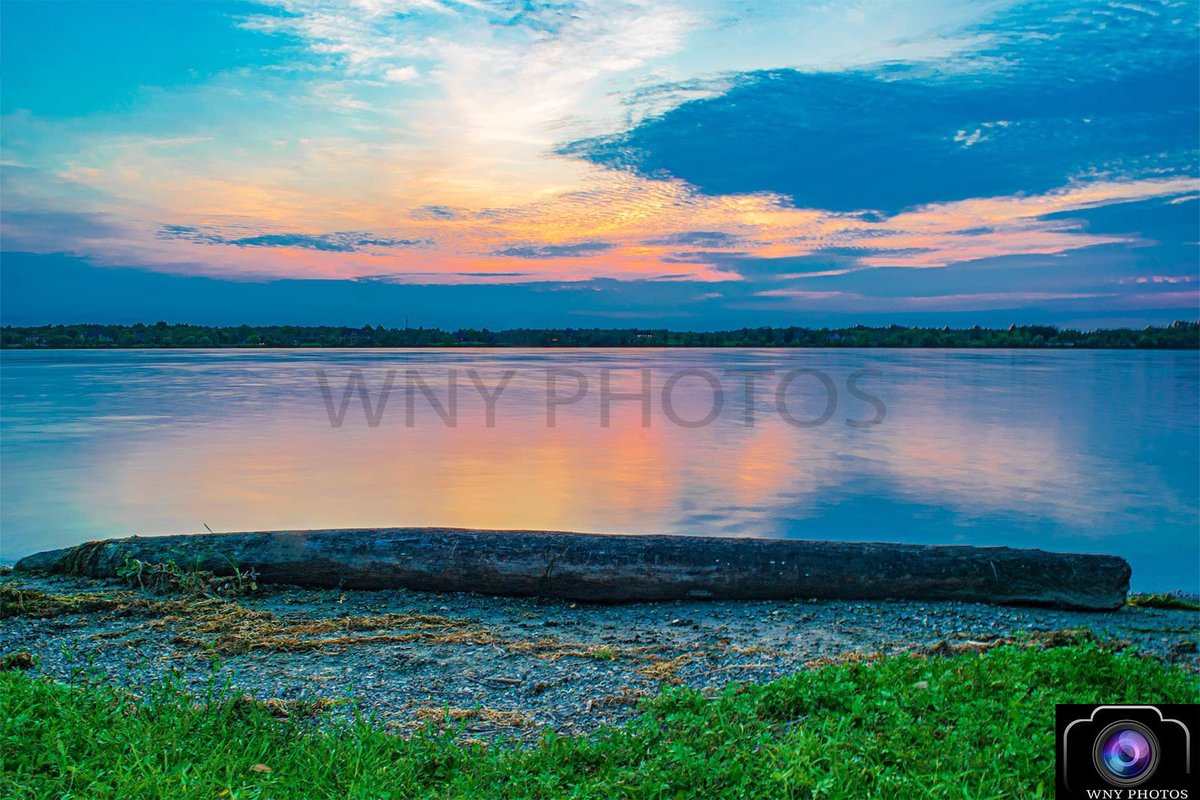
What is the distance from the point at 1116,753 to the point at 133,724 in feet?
11.4

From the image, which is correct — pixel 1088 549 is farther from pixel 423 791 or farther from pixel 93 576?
pixel 93 576

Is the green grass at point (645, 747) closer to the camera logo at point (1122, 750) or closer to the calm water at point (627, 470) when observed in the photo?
the camera logo at point (1122, 750)

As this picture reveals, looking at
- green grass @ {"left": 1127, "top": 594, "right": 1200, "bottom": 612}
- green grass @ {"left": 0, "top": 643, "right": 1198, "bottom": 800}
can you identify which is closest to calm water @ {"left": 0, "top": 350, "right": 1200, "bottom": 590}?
green grass @ {"left": 1127, "top": 594, "right": 1200, "bottom": 612}

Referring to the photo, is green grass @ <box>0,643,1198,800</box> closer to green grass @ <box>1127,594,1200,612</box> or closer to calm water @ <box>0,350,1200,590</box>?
green grass @ <box>1127,594,1200,612</box>

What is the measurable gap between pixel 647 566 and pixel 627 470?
7860 mm

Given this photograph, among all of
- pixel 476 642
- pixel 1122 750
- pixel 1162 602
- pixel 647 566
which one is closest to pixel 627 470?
pixel 647 566

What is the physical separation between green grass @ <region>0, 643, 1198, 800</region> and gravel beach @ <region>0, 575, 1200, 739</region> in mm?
301

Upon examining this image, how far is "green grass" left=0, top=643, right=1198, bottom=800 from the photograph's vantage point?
2855 mm

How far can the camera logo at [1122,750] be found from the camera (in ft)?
5.95

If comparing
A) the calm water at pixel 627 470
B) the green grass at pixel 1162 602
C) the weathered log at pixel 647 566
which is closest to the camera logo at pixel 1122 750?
the weathered log at pixel 647 566

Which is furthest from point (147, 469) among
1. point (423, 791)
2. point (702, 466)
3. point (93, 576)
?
point (423, 791)

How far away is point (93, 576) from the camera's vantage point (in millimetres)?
6285

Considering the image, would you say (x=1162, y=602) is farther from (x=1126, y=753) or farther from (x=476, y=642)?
(x=1126, y=753)

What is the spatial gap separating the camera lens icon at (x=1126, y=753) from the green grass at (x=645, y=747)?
1.02m
